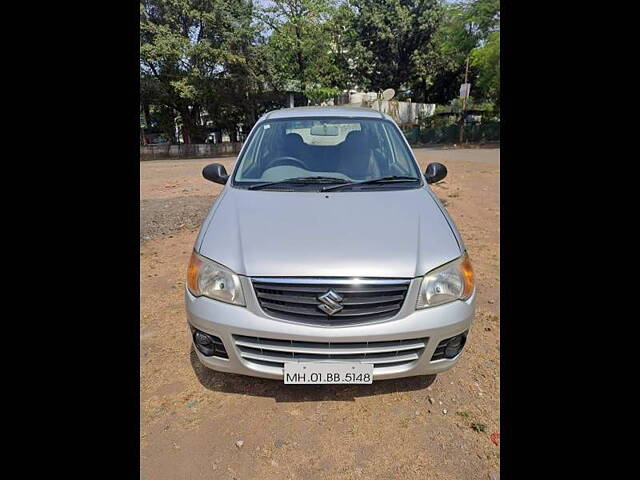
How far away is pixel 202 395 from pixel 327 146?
1990 mm

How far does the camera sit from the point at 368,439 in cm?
182

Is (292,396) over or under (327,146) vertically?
Result: under

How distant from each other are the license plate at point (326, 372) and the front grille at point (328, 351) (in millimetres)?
24

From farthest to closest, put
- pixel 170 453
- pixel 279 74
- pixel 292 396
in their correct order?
pixel 279 74, pixel 292 396, pixel 170 453

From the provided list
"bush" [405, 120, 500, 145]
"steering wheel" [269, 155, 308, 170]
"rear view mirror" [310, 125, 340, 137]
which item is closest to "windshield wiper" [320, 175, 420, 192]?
"steering wheel" [269, 155, 308, 170]

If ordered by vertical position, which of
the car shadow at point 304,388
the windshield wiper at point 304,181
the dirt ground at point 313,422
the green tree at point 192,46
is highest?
the green tree at point 192,46

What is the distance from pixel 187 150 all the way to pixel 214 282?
20.2 m

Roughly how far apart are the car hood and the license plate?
0.45 meters

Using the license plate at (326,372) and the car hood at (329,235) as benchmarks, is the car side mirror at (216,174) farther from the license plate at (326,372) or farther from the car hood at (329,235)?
the license plate at (326,372)

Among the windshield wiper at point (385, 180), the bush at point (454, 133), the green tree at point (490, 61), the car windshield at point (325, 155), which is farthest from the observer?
the bush at point (454, 133)

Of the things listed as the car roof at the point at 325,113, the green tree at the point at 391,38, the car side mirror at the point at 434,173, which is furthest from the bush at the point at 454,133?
the car side mirror at the point at 434,173

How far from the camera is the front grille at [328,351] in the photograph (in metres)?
1.74

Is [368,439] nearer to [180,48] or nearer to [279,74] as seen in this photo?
[180,48]
